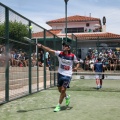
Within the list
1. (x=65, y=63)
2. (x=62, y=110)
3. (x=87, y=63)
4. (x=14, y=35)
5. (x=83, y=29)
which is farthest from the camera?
(x=83, y=29)

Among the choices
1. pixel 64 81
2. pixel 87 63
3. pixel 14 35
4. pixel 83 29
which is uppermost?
pixel 83 29

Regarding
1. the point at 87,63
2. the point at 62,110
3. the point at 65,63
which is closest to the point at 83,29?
the point at 87,63

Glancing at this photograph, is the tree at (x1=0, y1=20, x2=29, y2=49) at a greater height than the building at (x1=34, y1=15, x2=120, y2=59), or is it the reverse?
the building at (x1=34, y1=15, x2=120, y2=59)

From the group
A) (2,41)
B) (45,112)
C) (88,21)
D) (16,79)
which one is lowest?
(45,112)

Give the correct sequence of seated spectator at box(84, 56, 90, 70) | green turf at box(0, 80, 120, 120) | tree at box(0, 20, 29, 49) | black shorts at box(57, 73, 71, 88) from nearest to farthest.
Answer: green turf at box(0, 80, 120, 120) → black shorts at box(57, 73, 71, 88) → tree at box(0, 20, 29, 49) → seated spectator at box(84, 56, 90, 70)

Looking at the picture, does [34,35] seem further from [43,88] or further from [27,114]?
[27,114]

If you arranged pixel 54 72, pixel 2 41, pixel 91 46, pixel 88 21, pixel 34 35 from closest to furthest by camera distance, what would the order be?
pixel 2 41
pixel 34 35
pixel 54 72
pixel 91 46
pixel 88 21

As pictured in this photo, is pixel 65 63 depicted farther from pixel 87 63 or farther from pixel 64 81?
pixel 87 63

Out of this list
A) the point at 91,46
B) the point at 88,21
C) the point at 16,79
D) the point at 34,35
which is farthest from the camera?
the point at 88,21

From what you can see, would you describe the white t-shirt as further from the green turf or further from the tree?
the tree

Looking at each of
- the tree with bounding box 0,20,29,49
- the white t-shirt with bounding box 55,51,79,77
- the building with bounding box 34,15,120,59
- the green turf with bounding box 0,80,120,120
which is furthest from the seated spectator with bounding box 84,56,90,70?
the white t-shirt with bounding box 55,51,79,77

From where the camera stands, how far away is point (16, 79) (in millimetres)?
12086

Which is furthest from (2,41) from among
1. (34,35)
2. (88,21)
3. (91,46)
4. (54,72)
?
(88,21)

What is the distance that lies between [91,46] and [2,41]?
2054cm
